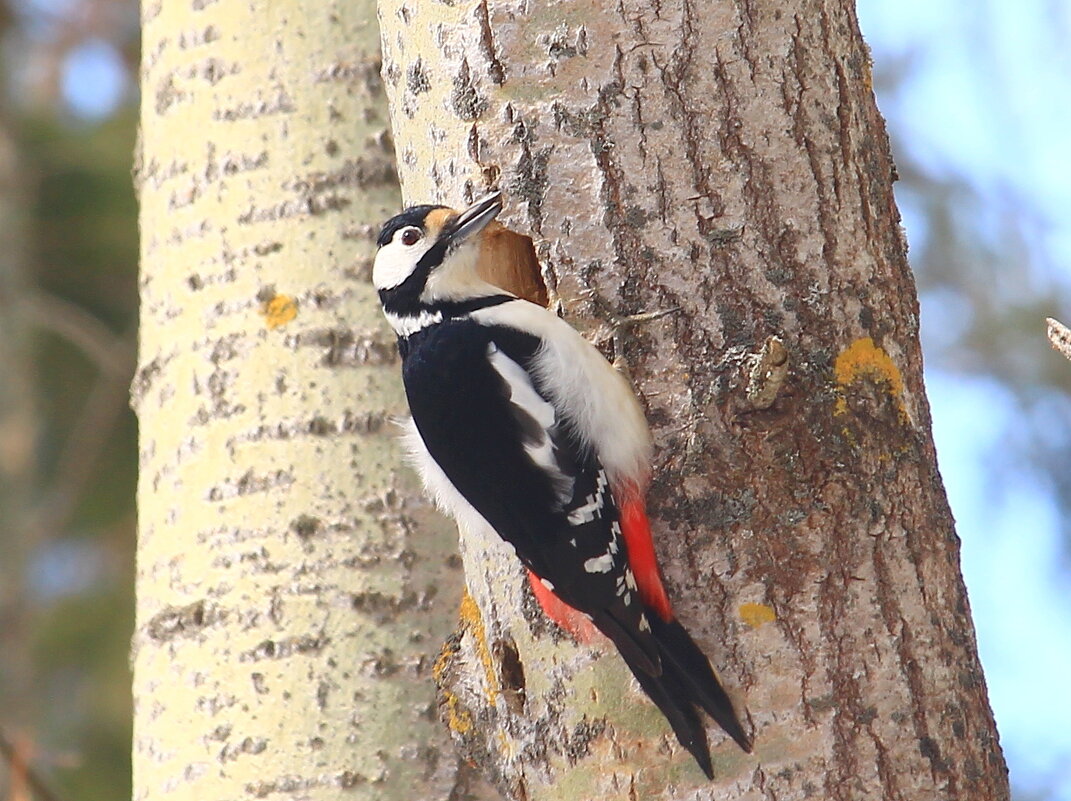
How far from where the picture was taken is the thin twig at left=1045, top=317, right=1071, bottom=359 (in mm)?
2059

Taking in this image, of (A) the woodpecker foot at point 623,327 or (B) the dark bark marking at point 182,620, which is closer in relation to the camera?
(A) the woodpecker foot at point 623,327

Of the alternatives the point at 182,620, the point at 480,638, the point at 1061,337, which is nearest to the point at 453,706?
the point at 480,638

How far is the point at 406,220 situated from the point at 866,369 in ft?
3.10

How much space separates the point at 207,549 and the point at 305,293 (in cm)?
59

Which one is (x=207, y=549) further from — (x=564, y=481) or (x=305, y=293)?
(x=564, y=481)

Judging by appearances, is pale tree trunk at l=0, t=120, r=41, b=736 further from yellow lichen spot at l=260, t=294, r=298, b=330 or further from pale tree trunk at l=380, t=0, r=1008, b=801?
pale tree trunk at l=380, t=0, r=1008, b=801

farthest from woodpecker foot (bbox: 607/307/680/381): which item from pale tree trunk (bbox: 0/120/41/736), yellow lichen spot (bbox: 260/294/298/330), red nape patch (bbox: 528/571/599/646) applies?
pale tree trunk (bbox: 0/120/41/736)

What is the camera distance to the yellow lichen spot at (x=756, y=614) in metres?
2.20

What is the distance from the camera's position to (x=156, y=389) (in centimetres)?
307

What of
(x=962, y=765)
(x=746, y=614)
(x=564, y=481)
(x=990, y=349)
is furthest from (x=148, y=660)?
(x=990, y=349)

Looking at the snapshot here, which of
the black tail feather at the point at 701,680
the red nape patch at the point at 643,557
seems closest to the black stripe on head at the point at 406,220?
the red nape patch at the point at 643,557

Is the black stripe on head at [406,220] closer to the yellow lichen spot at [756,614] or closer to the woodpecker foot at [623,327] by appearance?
the woodpecker foot at [623,327]

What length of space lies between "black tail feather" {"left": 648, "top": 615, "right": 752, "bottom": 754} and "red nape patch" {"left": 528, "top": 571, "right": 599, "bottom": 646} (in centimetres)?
14

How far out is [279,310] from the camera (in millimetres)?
2973
